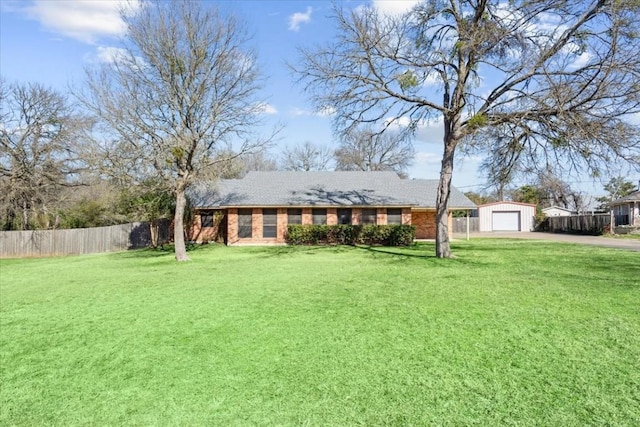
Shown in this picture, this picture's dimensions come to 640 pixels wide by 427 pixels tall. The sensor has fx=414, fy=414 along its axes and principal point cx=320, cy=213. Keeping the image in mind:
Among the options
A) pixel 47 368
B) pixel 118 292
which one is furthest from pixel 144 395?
pixel 118 292

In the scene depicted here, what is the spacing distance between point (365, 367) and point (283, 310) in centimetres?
270

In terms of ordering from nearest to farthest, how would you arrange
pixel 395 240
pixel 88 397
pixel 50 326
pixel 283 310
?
1. pixel 88 397
2. pixel 50 326
3. pixel 283 310
4. pixel 395 240

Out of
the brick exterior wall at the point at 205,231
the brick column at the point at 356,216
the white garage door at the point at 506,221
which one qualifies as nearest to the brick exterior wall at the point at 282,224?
the brick exterior wall at the point at 205,231

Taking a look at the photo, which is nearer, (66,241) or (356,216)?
(66,241)

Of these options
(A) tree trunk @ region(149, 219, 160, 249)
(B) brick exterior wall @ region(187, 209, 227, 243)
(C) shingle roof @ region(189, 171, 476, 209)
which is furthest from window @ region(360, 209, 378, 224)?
(A) tree trunk @ region(149, 219, 160, 249)

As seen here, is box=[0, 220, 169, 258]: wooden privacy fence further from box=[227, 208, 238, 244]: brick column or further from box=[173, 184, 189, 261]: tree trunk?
box=[173, 184, 189, 261]: tree trunk

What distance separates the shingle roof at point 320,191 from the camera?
77.2 feet

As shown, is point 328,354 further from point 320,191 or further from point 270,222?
point 320,191

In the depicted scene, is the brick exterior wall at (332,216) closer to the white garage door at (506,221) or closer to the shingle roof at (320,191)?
the shingle roof at (320,191)

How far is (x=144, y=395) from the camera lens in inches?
153

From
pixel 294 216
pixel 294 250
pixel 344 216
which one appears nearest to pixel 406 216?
pixel 344 216

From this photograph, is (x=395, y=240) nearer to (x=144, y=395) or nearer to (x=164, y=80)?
(x=164, y=80)

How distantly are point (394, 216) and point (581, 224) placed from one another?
60.1ft

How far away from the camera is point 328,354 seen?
4.79m
